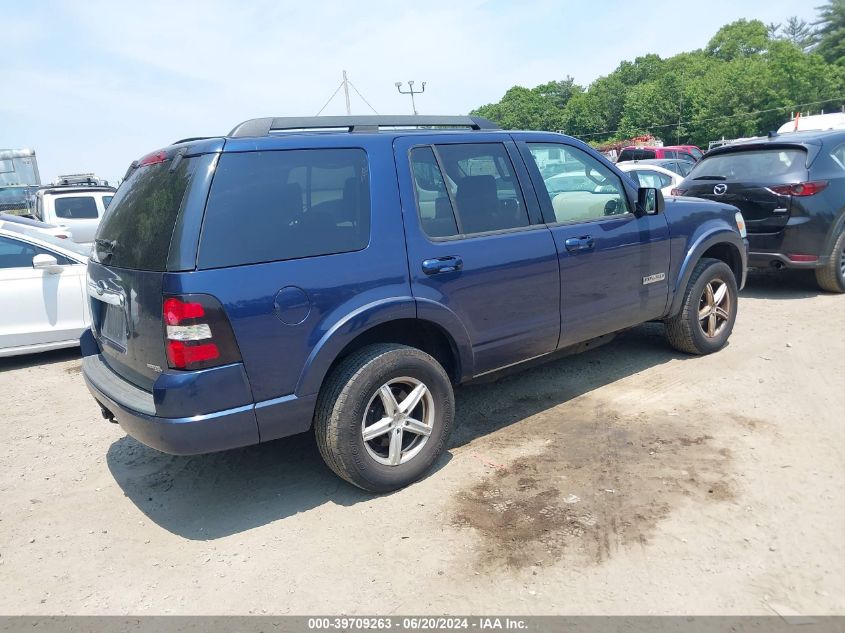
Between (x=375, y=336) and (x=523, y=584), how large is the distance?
1.50m

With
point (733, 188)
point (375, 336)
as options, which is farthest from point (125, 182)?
point (733, 188)

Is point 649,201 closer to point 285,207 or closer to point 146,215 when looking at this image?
point 285,207

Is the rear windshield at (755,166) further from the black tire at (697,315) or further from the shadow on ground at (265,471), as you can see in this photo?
the shadow on ground at (265,471)

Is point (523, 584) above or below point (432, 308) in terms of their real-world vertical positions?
below

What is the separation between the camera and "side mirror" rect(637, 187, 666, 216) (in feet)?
15.4

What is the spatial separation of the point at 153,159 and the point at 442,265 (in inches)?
66.0

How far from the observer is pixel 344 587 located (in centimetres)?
284

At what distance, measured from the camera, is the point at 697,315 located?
5.33 m

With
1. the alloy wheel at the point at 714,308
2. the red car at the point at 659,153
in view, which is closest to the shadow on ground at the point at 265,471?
the alloy wheel at the point at 714,308

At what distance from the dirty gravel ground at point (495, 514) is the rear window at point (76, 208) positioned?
9120mm

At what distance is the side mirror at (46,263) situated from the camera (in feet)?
20.7

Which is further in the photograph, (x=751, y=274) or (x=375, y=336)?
(x=751, y=274)

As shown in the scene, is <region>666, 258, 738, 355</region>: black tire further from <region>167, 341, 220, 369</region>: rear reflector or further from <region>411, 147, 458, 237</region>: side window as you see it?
<region>167, 341, 220, 369</region>: rear reflector

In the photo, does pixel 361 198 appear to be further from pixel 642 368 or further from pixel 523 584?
pixel 642 368
